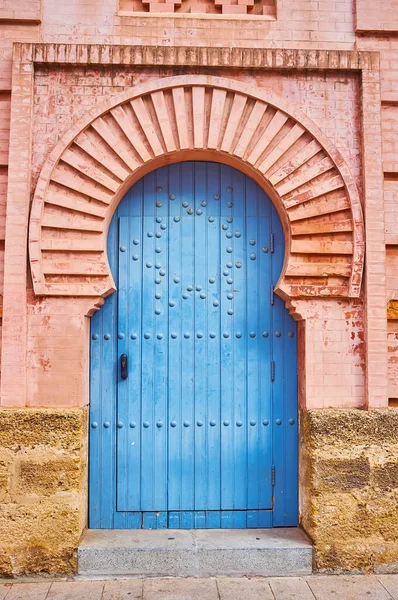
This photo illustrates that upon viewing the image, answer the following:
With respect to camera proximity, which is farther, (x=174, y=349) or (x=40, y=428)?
(x=174, y=349)

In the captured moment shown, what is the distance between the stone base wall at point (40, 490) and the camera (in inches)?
158

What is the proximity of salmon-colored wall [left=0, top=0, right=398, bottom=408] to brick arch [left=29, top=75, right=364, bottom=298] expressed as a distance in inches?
4.8

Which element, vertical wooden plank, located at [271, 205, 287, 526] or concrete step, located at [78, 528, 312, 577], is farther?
vertical wooden plank, located at [271, 205, 287, 526]

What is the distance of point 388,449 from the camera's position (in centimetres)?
420

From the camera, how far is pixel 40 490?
407cm

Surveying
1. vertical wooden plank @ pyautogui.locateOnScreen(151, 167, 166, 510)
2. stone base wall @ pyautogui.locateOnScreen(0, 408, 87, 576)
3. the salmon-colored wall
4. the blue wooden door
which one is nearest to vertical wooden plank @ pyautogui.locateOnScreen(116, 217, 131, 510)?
the blue wooden door

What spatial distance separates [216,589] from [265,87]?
3.60 metres

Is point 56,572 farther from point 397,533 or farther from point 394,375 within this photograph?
point 394,375

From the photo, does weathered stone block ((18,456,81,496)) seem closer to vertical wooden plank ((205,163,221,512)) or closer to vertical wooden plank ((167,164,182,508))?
vertical wooden plank ((167,164,182,508))

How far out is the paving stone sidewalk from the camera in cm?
377

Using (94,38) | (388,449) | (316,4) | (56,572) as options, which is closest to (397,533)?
(388,449)

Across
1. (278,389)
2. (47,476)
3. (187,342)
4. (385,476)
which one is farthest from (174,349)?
(385,476)

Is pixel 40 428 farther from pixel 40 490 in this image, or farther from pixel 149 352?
pixel 149 352

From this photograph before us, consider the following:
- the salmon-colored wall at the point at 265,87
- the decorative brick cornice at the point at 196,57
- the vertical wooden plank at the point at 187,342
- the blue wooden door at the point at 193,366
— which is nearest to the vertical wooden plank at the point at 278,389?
the blue wooden door at the point at 193,366
